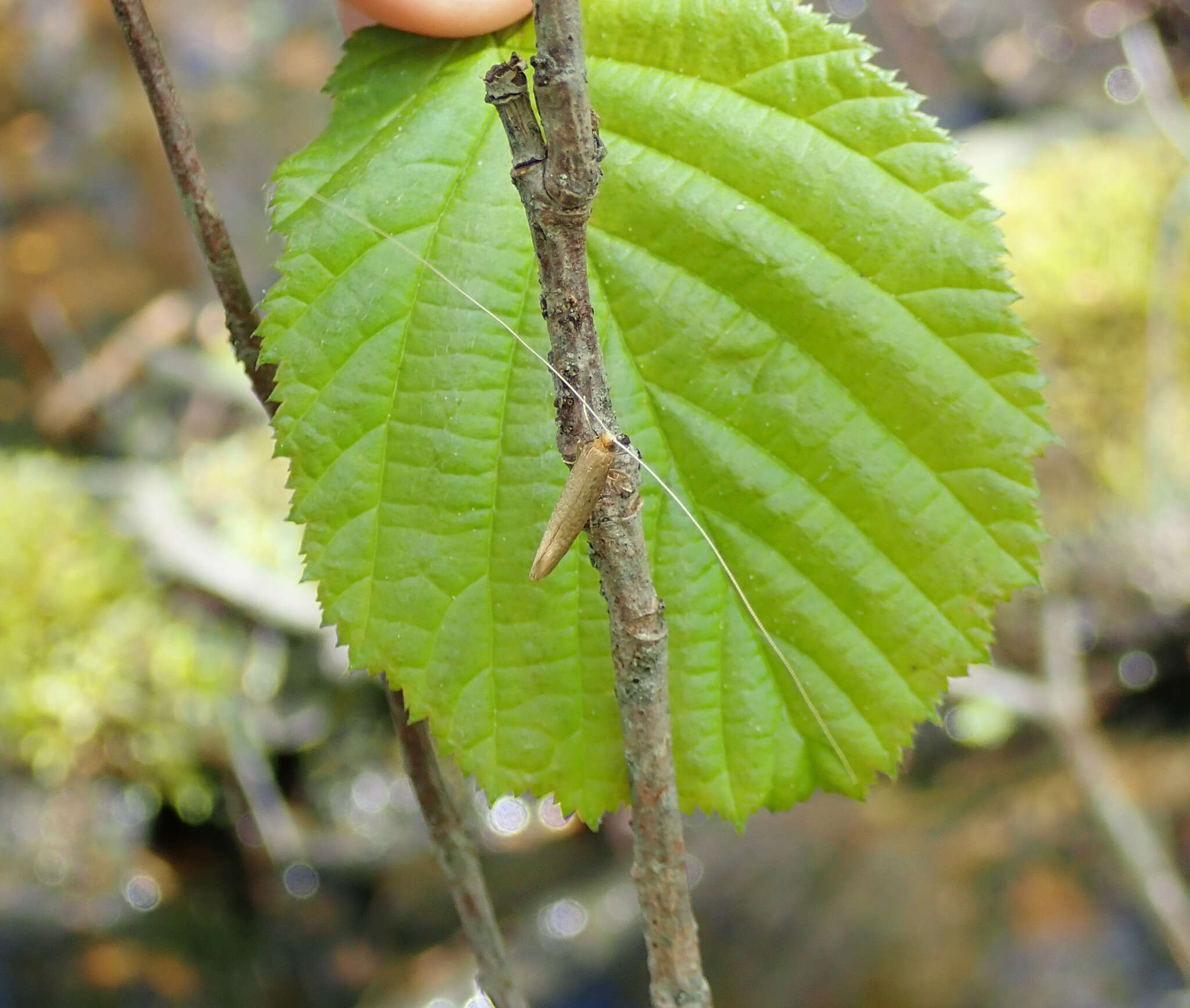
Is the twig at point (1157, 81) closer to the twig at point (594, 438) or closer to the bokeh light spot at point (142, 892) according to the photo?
the twig at point (594, 438)

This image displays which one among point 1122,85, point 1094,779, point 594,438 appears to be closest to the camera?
point 594,438

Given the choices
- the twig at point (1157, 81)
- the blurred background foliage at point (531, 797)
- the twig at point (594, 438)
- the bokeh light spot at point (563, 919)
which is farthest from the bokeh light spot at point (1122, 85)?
the twig at point (594, 438)

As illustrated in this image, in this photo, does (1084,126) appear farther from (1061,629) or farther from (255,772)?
(255,772)

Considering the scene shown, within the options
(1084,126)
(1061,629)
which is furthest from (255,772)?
(1084,126)

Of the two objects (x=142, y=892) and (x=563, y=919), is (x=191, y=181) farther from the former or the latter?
(x=142, y=892)

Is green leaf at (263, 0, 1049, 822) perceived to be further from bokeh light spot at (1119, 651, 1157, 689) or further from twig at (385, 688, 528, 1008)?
bokeh light spot at (1119, 651, 1157, 689)

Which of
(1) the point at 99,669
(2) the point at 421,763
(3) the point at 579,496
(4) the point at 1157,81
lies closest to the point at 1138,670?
(4) the point at 1157,81

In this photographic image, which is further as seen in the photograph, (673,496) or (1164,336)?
(1164,336)
